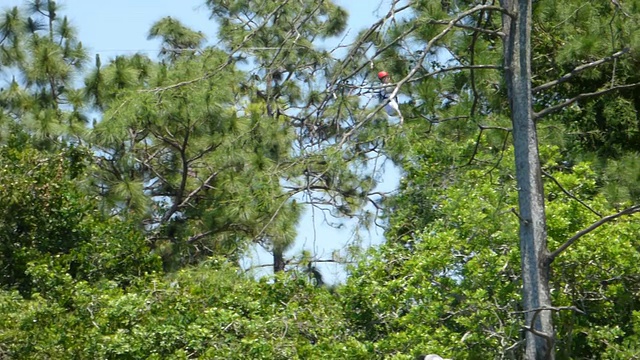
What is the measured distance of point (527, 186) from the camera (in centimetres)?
655

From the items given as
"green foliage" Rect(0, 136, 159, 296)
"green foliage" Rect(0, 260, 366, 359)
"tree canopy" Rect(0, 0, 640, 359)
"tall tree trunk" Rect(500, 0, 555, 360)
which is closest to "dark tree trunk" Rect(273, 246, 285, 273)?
"tree canopy" Rect(0, 0, 640, 359)

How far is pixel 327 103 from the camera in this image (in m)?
6.55

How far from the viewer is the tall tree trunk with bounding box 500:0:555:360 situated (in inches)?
253

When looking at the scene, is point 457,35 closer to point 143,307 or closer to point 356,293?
point 356,293

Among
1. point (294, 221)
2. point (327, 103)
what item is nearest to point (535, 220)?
point (327, 103)

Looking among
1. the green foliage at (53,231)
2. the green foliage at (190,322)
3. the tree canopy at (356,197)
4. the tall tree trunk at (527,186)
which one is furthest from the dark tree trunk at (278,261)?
the tall tree trunk at (527,186)

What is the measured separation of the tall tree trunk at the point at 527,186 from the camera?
21.1 feet

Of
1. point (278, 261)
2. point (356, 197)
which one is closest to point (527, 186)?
point (356, 197)

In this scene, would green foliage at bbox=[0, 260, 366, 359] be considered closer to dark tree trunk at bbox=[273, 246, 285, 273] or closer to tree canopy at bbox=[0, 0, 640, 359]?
tree canopy at bbox=[0, 0, 640, 359]

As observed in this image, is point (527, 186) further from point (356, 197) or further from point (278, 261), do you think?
point (278, 261)

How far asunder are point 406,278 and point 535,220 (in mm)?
3302

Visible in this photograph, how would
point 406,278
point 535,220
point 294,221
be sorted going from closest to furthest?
point 535,220
point 406,278
point 294,221

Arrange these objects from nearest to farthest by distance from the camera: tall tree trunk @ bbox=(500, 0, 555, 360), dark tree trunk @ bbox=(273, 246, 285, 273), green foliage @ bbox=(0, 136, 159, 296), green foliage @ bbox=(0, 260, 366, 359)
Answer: tall tree trunk @ bbox=(500, 0, 555, 360), green foliage @ bbox=(0, 260, 366, 359), green foliage @ bbox=(0, 136, 159, 296), dark tree trunk @ bbox=(273, 246, 285, 273)

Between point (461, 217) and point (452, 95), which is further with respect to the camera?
point (452, 95)
